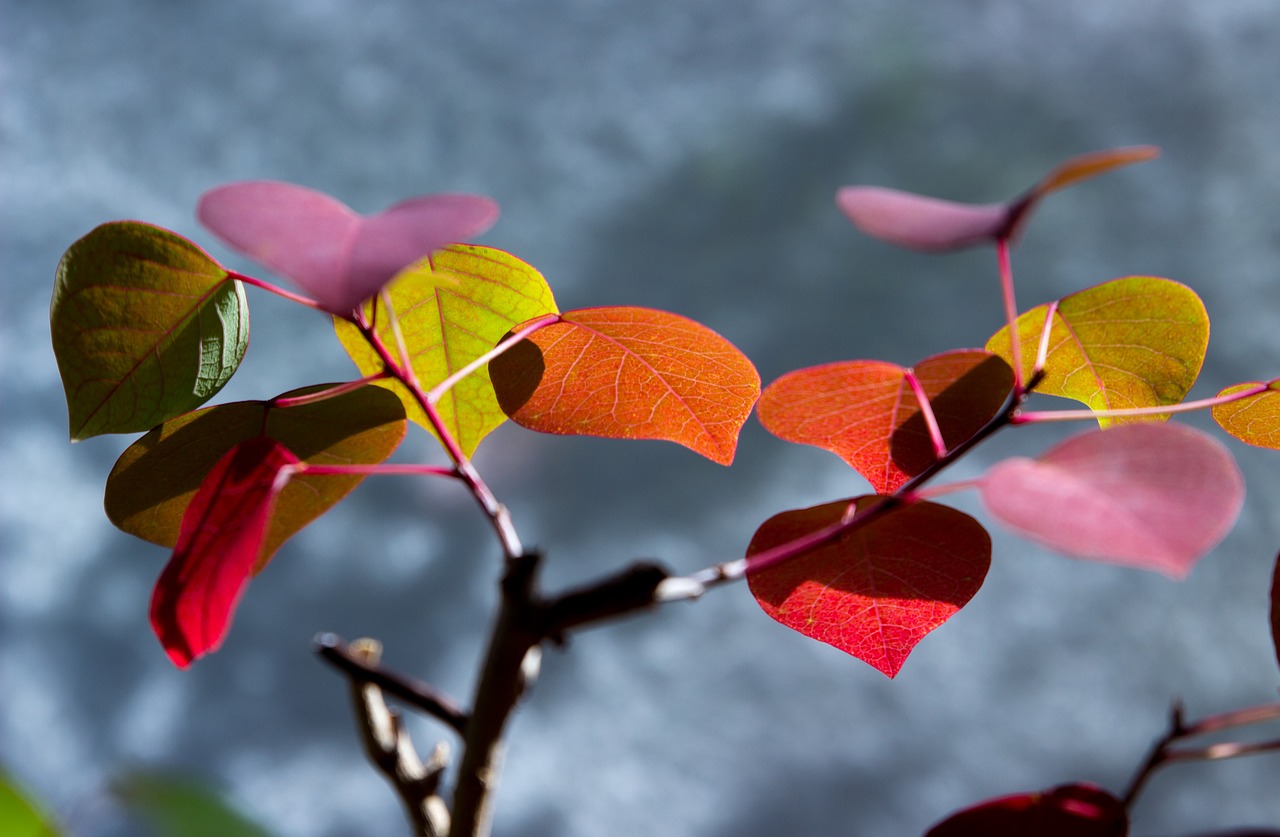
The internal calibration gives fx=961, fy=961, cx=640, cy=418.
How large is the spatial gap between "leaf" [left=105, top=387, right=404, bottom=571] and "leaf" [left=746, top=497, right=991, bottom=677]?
17cm

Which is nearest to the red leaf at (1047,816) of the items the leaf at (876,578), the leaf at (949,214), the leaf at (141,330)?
the leaf at (876,578)

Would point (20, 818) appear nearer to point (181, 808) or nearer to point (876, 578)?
point (181, 808)

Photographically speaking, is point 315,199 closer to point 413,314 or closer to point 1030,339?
point 413,314

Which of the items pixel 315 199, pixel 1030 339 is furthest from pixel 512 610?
pixel 1030 339

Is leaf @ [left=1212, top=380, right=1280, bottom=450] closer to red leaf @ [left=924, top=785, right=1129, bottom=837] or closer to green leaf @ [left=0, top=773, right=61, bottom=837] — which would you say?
red leaf @ [left=924, top=785, right=1129, bottom=837]

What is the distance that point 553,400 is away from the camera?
1.40 ft

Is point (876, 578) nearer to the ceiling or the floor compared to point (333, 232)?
nearer to the floor

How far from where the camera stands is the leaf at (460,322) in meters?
0.44

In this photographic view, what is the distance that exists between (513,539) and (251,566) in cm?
9

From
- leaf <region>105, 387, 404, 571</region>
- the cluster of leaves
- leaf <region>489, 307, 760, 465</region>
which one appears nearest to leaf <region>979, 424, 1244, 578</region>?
the cluster of leaves

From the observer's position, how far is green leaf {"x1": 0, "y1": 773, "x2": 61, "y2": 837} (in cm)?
23

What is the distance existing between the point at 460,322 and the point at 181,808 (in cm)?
28

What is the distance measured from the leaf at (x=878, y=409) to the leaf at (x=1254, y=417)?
12 cm

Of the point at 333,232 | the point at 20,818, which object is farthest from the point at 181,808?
the point at 333,232
